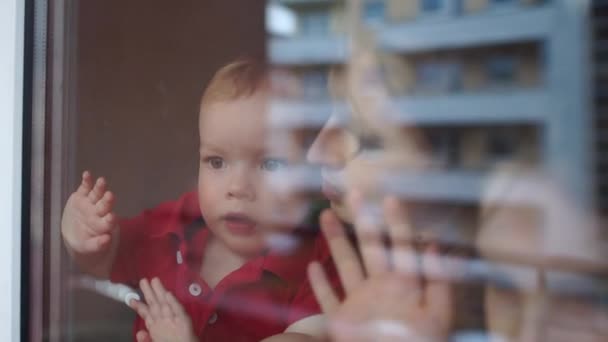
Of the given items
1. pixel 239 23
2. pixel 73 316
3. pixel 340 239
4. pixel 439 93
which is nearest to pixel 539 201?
pixel 439 93

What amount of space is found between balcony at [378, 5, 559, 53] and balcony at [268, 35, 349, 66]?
6cm

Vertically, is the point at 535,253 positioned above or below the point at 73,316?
above

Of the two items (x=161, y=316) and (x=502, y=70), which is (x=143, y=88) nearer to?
(x=161, y=316)

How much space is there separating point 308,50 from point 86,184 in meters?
0.58

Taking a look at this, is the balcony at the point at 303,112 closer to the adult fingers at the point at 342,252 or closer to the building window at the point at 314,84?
the building window at the point at 314,84

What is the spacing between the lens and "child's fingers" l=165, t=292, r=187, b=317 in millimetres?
1058

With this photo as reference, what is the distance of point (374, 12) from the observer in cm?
82

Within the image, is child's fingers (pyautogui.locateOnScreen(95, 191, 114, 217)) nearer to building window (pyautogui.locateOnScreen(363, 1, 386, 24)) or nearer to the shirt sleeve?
the shirt sleeve

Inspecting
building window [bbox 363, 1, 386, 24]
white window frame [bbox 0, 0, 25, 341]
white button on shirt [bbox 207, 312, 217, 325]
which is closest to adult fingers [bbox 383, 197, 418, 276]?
building window [bbox 363, 1, 386, 24]

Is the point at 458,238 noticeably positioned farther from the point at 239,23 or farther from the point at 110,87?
the point at 110,87

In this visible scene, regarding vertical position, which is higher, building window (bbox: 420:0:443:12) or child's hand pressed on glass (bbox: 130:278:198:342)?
building window (bbox: 420:0:443:12)

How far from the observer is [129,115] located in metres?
1.17

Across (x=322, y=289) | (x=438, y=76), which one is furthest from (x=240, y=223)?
(x=438, y=76)

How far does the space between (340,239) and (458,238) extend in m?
0.17
